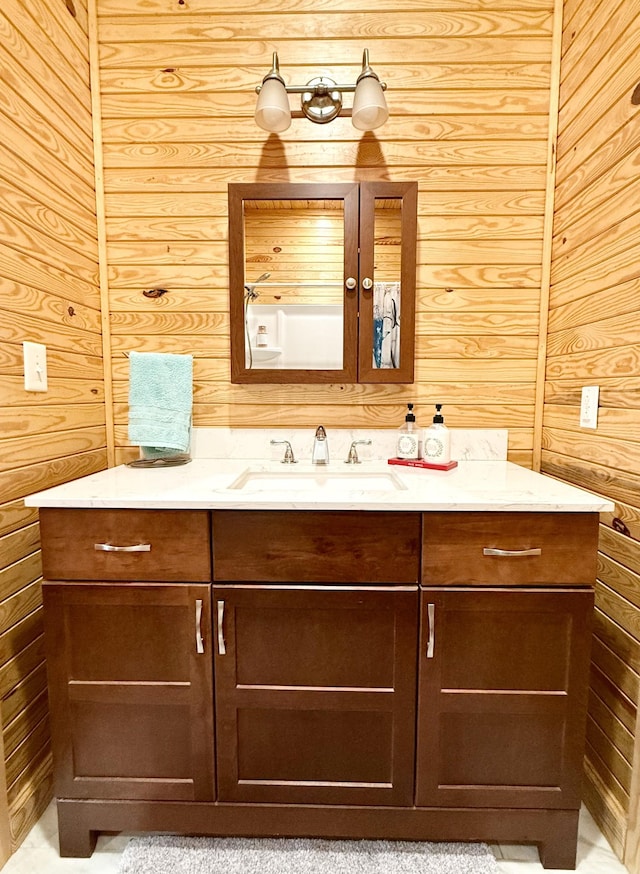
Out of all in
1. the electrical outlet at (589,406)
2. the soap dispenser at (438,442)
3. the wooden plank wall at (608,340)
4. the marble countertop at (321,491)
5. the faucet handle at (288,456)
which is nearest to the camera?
the marble countertop at (321,491)

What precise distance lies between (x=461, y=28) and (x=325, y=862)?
242 cm

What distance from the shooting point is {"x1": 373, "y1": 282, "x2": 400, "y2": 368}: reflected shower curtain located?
4.41 feet

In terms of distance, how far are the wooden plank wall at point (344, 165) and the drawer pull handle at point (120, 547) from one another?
61 centimetres

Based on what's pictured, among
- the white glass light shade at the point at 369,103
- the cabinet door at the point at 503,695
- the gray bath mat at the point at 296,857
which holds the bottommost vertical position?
the gray bath mat at the point at 296,857

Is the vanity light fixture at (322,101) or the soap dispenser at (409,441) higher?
the vanity light fixture at (322,101)

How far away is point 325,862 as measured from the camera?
3.26 ft

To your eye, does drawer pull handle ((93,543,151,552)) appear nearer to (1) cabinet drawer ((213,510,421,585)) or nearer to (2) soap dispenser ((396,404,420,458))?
(1) cabinet drawer ((213,510,421,585))

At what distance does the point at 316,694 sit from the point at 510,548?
0.57 m

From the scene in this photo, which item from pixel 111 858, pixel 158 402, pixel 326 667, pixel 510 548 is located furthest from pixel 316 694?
pixel 158 402

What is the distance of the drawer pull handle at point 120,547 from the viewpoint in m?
0.94

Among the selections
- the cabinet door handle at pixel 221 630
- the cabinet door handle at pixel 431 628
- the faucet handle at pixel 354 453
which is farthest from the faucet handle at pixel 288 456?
the cabinet door handle at pixel 431 628

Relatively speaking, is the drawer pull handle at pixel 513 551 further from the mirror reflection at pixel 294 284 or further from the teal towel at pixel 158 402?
the teal towel at pixel 158 402

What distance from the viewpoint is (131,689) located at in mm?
964

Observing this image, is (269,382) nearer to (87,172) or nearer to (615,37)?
(87,172)
